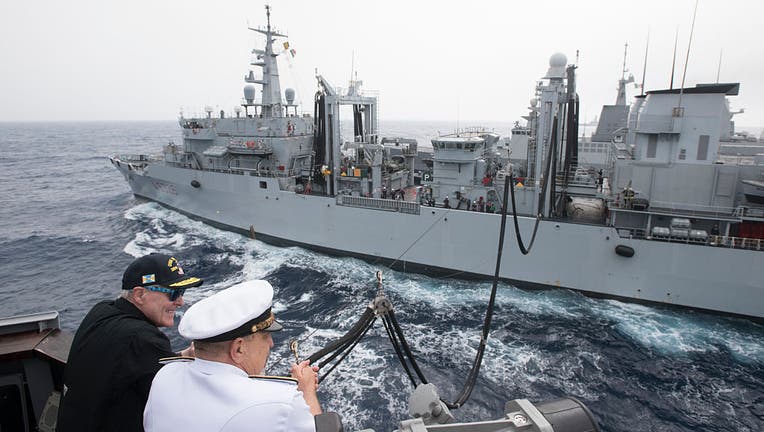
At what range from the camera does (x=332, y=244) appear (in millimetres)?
18000

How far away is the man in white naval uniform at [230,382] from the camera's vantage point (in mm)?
1466

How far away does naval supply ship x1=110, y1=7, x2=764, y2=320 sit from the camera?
13.2 meters

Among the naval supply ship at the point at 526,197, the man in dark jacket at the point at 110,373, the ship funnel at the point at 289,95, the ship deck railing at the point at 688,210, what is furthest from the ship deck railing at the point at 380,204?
the man in dark jacket at the point at 110,373

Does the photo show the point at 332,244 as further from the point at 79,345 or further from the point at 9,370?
the point at 79,345

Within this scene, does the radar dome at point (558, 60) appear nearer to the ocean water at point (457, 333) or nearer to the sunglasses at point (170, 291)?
the ocean water at point (457, 333)

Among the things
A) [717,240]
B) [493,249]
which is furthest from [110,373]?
[717,240]

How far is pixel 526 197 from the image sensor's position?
15750 millimetres

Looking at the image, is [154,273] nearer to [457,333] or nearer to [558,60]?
[457,333]

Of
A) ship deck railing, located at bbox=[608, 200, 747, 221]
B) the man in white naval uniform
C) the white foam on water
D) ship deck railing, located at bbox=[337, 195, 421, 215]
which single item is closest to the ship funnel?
ship deck railing, located at bbox=[337, 195, 421, 215]

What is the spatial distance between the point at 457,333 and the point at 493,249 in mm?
3784

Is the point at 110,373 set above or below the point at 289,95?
below

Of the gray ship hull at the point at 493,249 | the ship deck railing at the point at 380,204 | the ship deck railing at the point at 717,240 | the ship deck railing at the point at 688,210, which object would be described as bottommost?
the gray ship hull at the point at 493,249

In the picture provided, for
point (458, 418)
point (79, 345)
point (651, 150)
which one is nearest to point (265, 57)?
point (651, 150)

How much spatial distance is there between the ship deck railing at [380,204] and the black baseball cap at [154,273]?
530 inches
